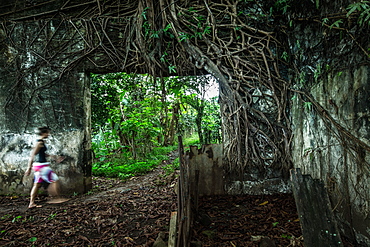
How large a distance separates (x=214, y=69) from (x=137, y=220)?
2624 mm

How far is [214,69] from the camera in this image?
3703 millimetres

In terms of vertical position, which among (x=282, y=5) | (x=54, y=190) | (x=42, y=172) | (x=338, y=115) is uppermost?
(x=282, y=5)

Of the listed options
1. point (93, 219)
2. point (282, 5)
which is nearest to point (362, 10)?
point (282, 5)

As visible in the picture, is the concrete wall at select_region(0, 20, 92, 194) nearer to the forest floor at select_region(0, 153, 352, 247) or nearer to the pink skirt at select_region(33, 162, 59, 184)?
the pink skirt at select_region(33, 162, 59, 184)

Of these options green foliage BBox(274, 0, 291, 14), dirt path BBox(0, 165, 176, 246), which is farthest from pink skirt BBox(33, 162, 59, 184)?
green foliage BBox(274, 0, 291, 14)

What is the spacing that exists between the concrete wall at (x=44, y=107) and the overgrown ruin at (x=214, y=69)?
0.02 m

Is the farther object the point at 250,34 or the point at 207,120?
the point at 207,120

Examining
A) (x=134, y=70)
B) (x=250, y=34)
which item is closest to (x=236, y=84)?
(x=250, y=34)

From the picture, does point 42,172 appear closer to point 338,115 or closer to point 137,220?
point 137,220

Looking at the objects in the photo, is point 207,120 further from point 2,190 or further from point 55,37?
point 2,190

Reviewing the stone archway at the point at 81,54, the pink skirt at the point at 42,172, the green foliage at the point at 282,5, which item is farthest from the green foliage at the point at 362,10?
the pink skirt at the point at 42,172

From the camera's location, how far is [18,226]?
2.86 metres

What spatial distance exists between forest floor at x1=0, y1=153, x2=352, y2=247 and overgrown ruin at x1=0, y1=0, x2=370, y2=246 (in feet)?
1.65

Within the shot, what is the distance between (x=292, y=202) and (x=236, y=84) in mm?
2051
